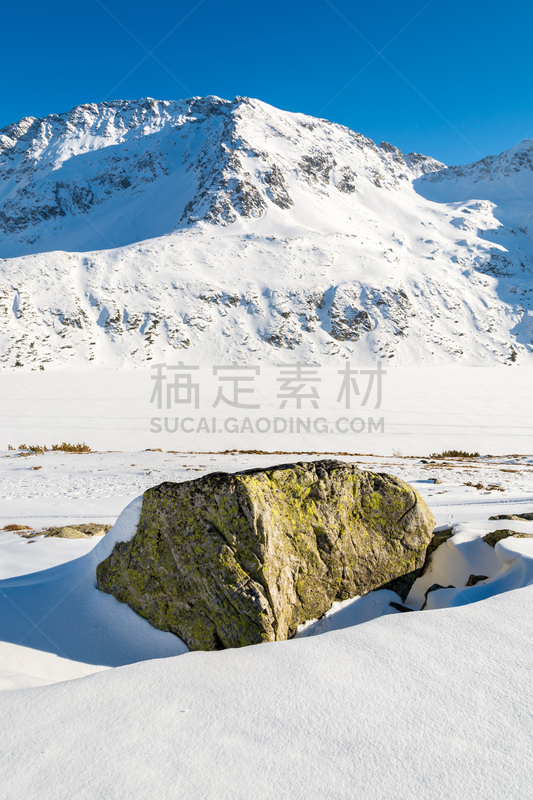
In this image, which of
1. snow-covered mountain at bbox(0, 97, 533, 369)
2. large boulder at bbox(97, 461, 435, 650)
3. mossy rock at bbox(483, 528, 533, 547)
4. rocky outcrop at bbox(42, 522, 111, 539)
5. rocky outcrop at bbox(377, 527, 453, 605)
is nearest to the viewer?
large boulder at bbox(97, 461, 435, 650)

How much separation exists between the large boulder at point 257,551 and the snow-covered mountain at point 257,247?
148 ft

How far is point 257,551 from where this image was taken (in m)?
2.97

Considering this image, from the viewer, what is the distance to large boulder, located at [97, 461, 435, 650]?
291 cm

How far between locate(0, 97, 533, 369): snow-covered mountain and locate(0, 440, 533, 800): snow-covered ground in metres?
45.4

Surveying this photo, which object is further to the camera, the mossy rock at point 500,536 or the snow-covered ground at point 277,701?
the mossy rock at point 500,536

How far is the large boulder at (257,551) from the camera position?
291 cm

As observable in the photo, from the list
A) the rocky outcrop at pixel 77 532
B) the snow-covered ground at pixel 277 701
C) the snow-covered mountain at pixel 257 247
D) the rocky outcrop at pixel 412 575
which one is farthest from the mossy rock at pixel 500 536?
the snow-covered mountain at pixel 257 247

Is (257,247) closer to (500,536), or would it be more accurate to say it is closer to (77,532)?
(77,532)

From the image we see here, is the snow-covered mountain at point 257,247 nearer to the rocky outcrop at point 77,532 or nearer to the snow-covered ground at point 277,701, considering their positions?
the rocky outcrop at point 77,532

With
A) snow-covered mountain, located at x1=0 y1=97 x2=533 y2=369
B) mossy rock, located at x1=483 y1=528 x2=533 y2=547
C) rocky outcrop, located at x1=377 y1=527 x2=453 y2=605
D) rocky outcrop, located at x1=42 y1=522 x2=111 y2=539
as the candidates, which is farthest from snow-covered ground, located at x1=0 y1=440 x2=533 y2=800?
snow-covered mountain, located at x1=0 y1=97 x2=533 y2=369

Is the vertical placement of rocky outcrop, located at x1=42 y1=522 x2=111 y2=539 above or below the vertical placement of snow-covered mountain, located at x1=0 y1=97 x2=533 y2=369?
below

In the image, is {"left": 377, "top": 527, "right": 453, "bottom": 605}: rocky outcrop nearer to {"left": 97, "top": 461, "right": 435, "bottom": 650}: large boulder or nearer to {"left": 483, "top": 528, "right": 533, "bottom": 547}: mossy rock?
{"left": 97, "top": 461, "right": 435, "bottom": 650}: large boulder

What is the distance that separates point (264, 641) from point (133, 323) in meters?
51.8

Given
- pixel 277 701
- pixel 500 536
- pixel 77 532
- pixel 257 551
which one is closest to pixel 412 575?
pixel 500 536
